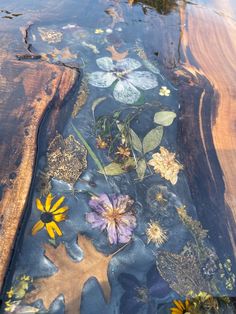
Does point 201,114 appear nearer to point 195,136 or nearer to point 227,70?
point 195,136

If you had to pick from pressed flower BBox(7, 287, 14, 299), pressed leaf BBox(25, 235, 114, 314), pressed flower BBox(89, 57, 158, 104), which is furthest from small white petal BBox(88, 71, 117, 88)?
pressed flower BBox(7, 287, 14, 299)

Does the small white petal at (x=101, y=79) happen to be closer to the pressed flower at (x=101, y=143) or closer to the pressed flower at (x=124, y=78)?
the pressed flower at (x=124, y=78)

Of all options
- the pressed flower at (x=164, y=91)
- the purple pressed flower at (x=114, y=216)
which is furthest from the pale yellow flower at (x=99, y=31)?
the purple pressed flower at (x=114, y=216)

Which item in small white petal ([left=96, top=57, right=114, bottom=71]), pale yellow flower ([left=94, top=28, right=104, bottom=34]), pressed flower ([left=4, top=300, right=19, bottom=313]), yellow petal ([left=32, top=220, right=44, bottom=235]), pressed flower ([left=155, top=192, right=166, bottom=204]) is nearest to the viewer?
pressed flower ([left=4, top=300, right=19, bottom=313])

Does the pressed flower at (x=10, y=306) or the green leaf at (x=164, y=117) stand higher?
the green leaf at (x=164, y=117)

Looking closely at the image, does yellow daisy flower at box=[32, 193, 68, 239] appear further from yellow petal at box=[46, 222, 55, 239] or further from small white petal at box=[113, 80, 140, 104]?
small white petal at box=[113, 80, 140, 104]

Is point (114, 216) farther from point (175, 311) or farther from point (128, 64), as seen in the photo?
point (128, 64)

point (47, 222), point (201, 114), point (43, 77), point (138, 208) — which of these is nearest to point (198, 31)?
point (201, 114)
